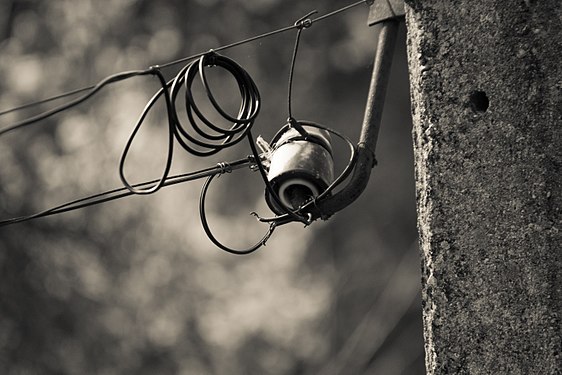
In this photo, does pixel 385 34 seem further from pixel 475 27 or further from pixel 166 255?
pixel 166 255

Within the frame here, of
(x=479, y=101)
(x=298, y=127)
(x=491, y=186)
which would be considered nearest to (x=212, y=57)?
(x=298, y=127)

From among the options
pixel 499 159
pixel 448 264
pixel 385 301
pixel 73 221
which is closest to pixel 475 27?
pixel 499 159

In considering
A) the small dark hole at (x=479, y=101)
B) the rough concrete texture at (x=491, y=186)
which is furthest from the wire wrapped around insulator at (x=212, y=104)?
the small dark hole at (x=479, y=101)

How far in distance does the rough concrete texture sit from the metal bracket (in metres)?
0.75

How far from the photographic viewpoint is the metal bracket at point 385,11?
174 inches

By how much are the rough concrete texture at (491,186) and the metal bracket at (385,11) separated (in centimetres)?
75

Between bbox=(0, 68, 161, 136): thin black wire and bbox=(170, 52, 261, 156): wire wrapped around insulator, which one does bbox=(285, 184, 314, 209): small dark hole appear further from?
bbox=(0, 68, 161, 136): thin black wire

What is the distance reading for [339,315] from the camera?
17.8 meters

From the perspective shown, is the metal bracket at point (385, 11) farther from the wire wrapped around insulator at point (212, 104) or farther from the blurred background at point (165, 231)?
the blurred background at point (165, 231)

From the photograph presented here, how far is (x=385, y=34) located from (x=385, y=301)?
13.4 m

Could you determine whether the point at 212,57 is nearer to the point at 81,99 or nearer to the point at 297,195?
the point at 297,195

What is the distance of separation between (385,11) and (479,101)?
1.00 meters

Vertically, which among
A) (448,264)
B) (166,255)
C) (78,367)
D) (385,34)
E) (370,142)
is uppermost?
(166,255)

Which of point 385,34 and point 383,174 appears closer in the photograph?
point 385,34
